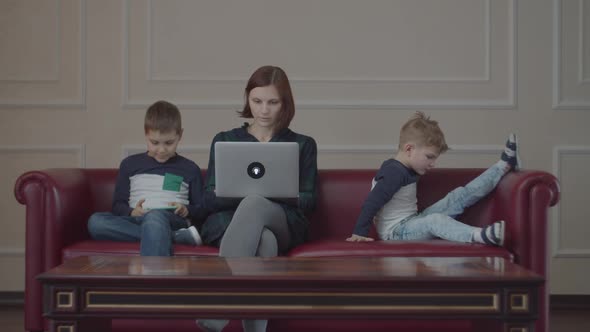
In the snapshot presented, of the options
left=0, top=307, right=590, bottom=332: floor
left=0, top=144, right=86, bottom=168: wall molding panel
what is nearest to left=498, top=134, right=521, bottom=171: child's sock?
left=0, top=307, right=590, bottom=332: floor

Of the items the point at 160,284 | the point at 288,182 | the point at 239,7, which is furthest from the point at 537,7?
the point at 160,284

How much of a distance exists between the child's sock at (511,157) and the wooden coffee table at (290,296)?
122 cm

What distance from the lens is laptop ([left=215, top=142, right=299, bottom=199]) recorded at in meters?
2.94

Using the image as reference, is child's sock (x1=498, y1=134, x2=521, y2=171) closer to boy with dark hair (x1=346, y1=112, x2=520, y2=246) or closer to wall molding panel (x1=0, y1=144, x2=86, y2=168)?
boy with dark hair (x1=346, y1=112, x2=520, y2=246)

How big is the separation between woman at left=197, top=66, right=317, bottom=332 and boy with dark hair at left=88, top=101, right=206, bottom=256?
11cm

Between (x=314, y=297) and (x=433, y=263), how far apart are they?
0.43 m

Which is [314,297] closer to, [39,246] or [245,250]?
[245,250]

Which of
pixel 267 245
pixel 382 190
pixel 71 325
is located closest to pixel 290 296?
pixel 71 325

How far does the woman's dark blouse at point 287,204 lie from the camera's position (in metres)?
3.07

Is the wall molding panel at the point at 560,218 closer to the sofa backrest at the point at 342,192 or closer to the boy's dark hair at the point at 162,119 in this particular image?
the sofa backrest at the point at 342,192

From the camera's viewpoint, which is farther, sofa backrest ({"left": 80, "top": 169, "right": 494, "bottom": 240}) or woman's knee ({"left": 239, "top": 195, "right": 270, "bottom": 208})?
sofa backrest ({"left": 80, "top": 169, "right": 494, "bottom": 240})

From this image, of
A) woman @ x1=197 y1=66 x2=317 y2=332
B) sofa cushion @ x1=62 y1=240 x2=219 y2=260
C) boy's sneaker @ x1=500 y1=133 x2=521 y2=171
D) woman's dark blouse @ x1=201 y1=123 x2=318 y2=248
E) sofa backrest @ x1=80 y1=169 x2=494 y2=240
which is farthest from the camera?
sofa backrest @ x1=80 y1=169 x2=494 y2=240

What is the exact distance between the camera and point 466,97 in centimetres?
405

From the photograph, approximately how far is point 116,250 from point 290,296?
1149 mm
